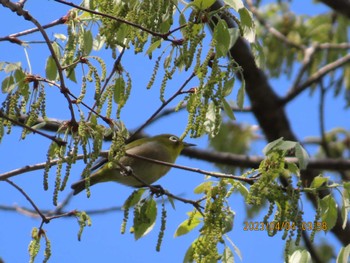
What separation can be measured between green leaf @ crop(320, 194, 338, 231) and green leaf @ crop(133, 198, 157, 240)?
78 centimetres

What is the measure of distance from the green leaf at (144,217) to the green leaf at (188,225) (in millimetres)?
117

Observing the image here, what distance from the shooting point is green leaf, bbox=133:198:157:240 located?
316 centimetres

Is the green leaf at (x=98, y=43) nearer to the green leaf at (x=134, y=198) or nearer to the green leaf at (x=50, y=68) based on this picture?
the green leaf at (x=50, y=68)

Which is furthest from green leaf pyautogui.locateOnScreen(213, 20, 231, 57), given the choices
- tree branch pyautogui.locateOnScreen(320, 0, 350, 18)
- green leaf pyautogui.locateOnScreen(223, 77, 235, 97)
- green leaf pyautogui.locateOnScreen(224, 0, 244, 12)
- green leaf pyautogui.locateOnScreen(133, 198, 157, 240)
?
tree branch pyautogui.locateOnScreen(320, 0, 350, 18)

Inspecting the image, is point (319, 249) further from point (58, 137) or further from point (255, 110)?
point (58, 137)

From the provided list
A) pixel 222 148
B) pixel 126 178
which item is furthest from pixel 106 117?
pixel 222 148

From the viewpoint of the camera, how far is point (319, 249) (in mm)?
6742

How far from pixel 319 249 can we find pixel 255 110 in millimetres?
1677

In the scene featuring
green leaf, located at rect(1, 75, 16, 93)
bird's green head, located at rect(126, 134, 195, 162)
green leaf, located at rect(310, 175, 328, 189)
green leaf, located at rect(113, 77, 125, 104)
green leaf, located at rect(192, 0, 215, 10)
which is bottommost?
green leaf, located at rect(310, 175, 328, 189)

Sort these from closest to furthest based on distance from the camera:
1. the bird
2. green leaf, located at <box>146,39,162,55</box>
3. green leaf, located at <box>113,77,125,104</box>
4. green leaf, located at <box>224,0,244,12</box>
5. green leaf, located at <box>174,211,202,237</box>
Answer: green leaf, located at <box>224,0,244,12</box> → green leaf, located at <box>146,39,162,55</box> → green leaf, located at <box>113,77,125,104</box> → green leaf, located at <box>174,211,202,237</box> → the bird

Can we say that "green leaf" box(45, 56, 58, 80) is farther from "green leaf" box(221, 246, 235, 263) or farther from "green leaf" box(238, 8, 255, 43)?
"green leaf" box(221, 246, 235, 263)

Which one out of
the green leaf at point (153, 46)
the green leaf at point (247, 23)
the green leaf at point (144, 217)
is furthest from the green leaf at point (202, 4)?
the green leaf at point (144, 217)

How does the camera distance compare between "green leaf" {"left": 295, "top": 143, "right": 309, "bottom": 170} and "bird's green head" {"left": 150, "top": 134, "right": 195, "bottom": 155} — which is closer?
"green leaf" {"left": 295, "top": 143, "right": 309, "bottom": 170}

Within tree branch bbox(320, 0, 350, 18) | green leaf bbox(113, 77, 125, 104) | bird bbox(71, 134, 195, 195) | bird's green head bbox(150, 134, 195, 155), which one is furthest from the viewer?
tree branch bbox(320, 0, 350, 18)
